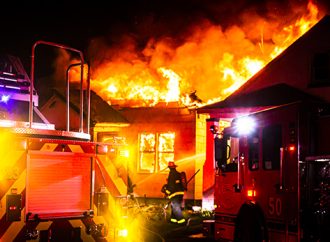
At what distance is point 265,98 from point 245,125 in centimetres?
742

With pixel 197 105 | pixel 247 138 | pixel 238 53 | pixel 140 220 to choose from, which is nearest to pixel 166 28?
pixel 238 53

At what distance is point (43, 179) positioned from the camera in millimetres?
6328

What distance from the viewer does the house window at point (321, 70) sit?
15659 mm

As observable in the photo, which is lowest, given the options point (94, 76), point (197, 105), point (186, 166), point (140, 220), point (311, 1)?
point (140, 220)

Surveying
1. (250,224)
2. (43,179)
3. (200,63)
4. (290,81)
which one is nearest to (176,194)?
(290,81)

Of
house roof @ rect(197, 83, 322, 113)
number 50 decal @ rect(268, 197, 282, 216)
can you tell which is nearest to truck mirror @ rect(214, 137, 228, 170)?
number 50 decal @ rect(268, 197, 282, 216)

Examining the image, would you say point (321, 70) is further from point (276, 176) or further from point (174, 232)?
point (276, 176)

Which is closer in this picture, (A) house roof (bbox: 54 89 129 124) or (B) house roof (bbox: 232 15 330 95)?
(B) house roof (bbox: 232 15 330 95)

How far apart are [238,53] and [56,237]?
16.8 m

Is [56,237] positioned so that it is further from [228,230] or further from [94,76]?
[94,76]

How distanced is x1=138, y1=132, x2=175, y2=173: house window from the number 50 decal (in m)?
12.0

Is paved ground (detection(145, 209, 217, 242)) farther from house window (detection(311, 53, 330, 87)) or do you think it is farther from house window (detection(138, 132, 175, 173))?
house window (detection(311, 53, 330, 87))

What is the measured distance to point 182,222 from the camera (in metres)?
13.7

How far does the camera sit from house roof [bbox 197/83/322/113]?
48.9ft
